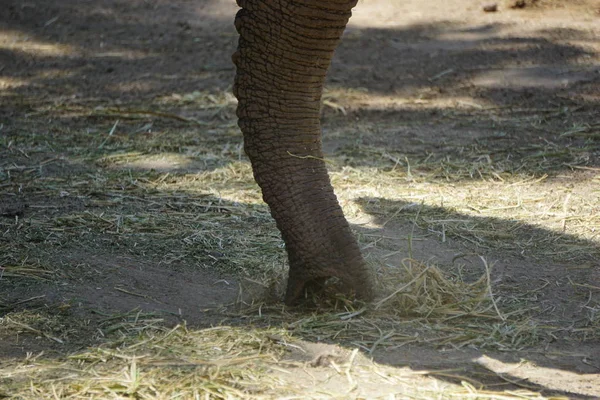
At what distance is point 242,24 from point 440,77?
219 inches

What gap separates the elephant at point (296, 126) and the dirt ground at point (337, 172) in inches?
12.7

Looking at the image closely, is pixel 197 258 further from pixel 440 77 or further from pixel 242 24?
pixel 440 77

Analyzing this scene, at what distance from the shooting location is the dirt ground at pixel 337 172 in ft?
12.9

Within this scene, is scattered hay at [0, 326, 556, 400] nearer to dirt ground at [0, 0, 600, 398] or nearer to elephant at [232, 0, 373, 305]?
dirt ground at [0, 0, 600, 398]

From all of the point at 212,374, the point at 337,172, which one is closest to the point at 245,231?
the point at 337,172

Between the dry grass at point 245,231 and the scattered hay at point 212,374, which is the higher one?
the scattered hay at point 212,374

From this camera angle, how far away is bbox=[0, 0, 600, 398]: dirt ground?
12.9 feet

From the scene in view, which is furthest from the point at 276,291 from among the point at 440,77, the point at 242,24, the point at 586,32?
the point at 586,32

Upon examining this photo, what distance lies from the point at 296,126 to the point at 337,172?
282 cm

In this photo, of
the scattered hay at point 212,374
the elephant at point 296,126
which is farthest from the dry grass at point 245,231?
the elephant at point 296,126

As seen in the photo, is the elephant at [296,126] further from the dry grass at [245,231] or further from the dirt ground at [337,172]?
the dirt ground at [337,172]

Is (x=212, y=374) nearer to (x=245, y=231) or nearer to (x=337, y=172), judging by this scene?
(x=245, y=231)

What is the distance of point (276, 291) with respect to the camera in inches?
164

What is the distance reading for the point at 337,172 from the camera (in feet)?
21.3
